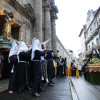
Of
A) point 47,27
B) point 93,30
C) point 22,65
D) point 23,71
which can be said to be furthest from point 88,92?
point 93,30

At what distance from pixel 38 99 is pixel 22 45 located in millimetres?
2183

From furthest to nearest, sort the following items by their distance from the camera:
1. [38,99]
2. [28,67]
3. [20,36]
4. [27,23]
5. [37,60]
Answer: [27,23], [20,36], [28,67], [37,60], [38,99]

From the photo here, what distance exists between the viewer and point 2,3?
8.90 m

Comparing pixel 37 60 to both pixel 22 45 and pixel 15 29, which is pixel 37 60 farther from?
pixel 15 29

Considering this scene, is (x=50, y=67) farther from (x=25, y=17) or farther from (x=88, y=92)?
(x=25, y=17)

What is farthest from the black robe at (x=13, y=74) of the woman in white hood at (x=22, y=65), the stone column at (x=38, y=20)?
the stone column at (x=38, y=20)

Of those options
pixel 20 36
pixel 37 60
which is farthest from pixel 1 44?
pixel 20 36

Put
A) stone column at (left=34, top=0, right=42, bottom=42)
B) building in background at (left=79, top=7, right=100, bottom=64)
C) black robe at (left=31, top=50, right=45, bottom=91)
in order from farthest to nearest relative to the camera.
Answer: building in background at (left=79, top=7, right=100, bottom=64) < stone column at (left=34, top=0, right=42, bottom=42) < black robe at (left=31, top=50, right=45, bottom=91)

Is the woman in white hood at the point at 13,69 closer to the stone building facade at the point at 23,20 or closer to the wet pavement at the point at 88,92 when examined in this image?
the wet pavement at the point at 88,92

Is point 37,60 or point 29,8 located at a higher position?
point 29,8

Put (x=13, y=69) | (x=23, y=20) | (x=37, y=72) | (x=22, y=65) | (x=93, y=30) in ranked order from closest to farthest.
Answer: (x=37, y=72)
(x=13, y=69)
(x=22, y=65)
(x=23, y=20)
(x=93, y=30)

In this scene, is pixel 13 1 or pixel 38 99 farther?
pixel 13 1

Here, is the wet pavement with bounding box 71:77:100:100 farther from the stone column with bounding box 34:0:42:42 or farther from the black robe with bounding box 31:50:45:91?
the stone column with bounding box 34:0:42:42

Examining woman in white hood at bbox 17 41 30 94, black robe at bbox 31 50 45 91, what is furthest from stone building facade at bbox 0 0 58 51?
black robe at bbox 31 50 45 91
